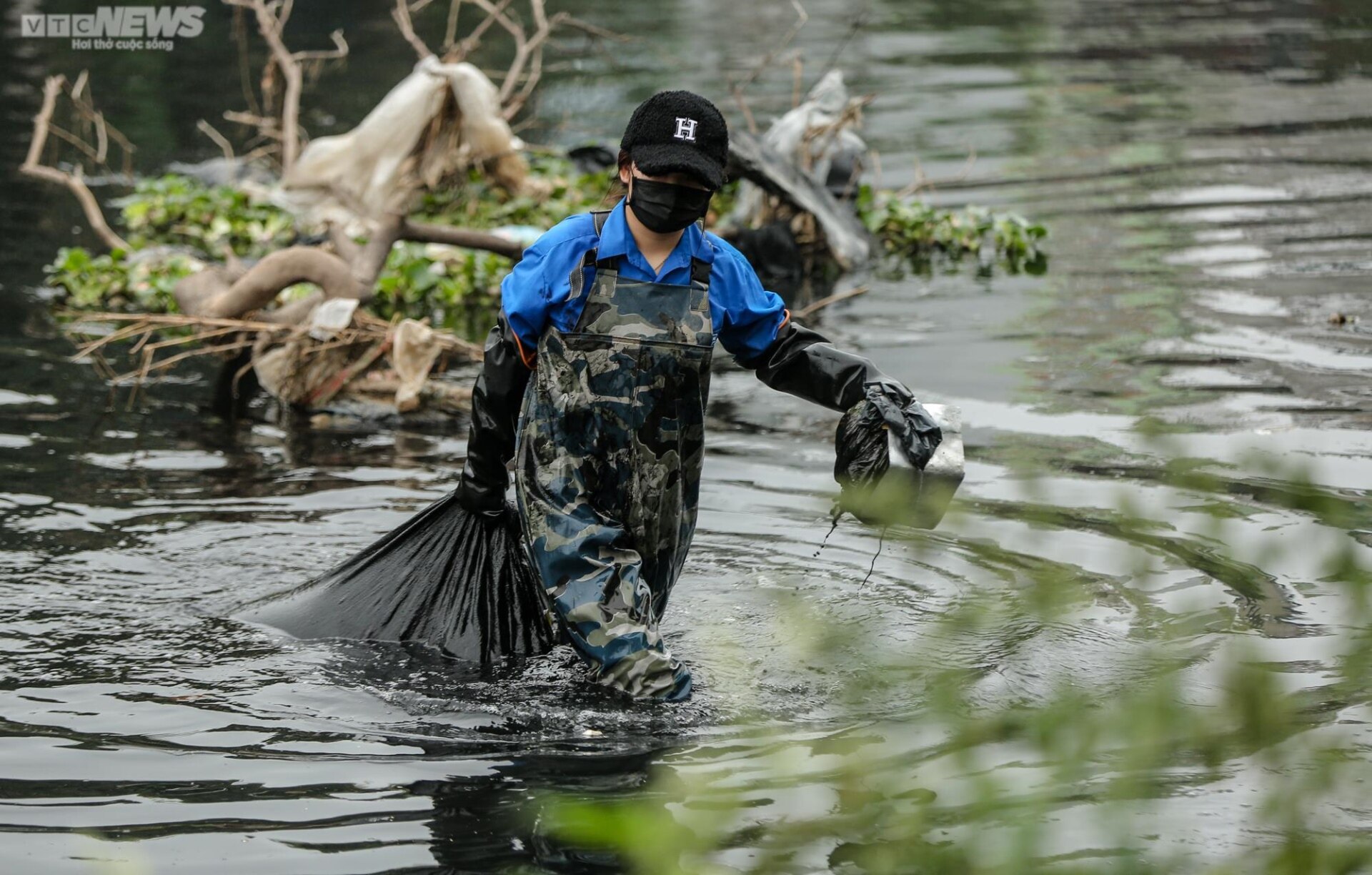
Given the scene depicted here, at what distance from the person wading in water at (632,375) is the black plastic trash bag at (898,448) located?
0.05 metres

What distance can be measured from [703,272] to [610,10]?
2051cm

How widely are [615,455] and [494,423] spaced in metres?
0.43

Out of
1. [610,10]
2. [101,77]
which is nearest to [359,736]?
[101,77]

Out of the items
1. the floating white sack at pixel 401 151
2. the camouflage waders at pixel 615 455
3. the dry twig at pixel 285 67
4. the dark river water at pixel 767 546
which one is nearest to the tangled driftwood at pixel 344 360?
the dark river water at pixel 767 546

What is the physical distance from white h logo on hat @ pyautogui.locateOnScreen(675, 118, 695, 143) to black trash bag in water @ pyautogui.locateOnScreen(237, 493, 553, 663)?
1.30 m

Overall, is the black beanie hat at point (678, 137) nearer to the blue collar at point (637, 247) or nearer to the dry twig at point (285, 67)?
the blue collar at point (637, 247)

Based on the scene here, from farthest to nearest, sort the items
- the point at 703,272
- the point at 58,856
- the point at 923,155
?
the point at 923,155, the point at 703,272, the point at 58,856

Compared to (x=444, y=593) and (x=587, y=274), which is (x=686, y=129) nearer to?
(x=587, y=274)

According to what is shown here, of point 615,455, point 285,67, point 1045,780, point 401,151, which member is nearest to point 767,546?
point 615,455

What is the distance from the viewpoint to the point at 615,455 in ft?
13.9

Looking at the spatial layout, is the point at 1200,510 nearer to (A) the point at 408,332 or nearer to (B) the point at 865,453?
(B) the point at 865,453

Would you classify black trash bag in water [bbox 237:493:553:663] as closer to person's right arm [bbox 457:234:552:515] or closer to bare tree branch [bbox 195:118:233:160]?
person's right arm [bbox 457:234:552:515]

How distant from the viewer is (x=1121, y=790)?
1547 mm

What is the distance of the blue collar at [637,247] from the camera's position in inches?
161
